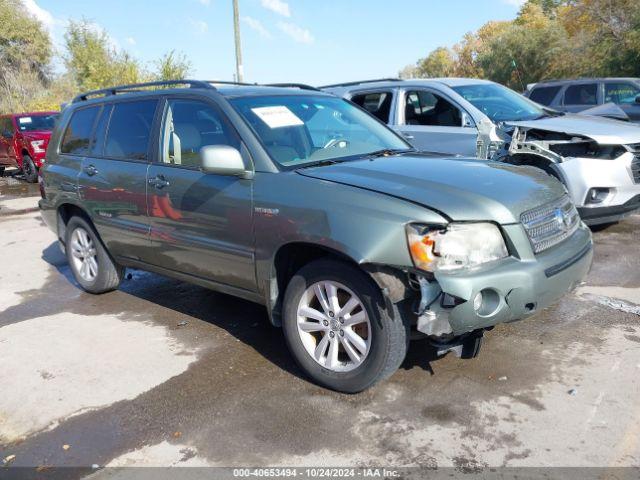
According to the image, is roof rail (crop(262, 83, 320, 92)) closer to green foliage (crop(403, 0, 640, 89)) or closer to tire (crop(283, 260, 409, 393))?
tire (crop(283, 260, 409, 393))

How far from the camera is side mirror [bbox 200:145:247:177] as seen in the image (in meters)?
3.63

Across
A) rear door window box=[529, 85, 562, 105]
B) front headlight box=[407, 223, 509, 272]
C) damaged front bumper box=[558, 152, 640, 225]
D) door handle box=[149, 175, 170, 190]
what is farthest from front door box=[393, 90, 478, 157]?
rear door window box=[529, 85, 562, 105]

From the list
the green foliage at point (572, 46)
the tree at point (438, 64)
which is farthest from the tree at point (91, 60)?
the tree at point (438, 64)

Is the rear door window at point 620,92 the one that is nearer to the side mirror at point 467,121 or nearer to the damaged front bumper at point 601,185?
the side mirror at point 467,121

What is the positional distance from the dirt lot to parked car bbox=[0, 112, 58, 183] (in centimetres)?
1161

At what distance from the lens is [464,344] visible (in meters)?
3.34

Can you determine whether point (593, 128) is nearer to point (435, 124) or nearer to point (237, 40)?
point (435, 124)

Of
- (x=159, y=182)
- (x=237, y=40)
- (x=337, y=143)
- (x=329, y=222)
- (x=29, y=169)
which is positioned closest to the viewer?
(x=329, y=222)

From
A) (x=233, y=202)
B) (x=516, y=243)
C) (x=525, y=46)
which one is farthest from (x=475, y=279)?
(x=525, y=46)

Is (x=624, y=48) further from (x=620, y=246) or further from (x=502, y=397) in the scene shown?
(x=502, y=397)

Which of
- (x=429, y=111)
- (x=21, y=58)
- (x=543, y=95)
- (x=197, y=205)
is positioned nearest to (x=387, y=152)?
(x=197, y=205)

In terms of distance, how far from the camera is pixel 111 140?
16.5 feet

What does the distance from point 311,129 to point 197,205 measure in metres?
1.00

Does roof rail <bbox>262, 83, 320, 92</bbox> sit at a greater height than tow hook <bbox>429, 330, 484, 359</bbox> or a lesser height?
greater
